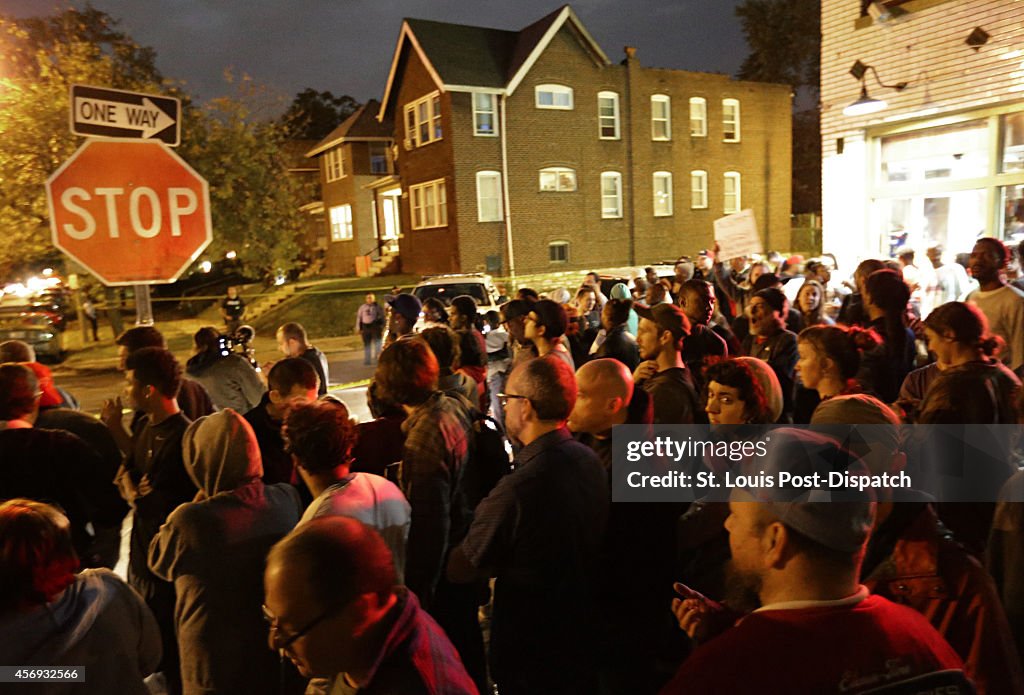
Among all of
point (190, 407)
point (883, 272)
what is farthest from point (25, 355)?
point (883, 272)

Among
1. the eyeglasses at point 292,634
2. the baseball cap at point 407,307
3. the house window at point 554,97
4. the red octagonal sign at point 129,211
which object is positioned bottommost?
the eyeglasses at point 292,634

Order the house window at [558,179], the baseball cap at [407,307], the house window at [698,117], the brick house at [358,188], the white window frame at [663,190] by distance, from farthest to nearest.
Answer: the brick house at [358,188] → the house window at [698,117] → the white window frame at [663,190] → the house window at [558,179] → the baseball cap at [407,307]

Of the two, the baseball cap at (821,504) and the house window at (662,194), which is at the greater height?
the house window at (662,194)

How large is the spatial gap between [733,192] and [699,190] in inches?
91.0

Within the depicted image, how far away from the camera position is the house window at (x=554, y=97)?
90.4ft

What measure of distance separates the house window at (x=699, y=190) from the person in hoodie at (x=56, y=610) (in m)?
Result: 31.7

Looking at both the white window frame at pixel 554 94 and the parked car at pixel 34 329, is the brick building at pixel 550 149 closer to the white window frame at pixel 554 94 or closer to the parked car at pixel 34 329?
the white window frame at pixel 554 94

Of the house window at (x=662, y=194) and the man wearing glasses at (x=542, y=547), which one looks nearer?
the man wearing glasses at (x=542, y=547)

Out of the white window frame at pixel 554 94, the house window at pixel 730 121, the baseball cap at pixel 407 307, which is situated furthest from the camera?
the house window at pixel 730 121

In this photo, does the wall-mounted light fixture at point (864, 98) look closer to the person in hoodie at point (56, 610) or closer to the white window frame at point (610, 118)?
the person in hoodie at point (56, 610)

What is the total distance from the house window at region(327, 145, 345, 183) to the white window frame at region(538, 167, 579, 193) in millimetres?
14992

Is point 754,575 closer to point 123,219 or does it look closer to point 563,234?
point 123,219

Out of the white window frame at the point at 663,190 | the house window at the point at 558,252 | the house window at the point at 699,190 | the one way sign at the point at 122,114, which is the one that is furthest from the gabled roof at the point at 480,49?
the one way sign at the point at 122,114

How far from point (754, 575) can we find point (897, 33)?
1204 centimetres
